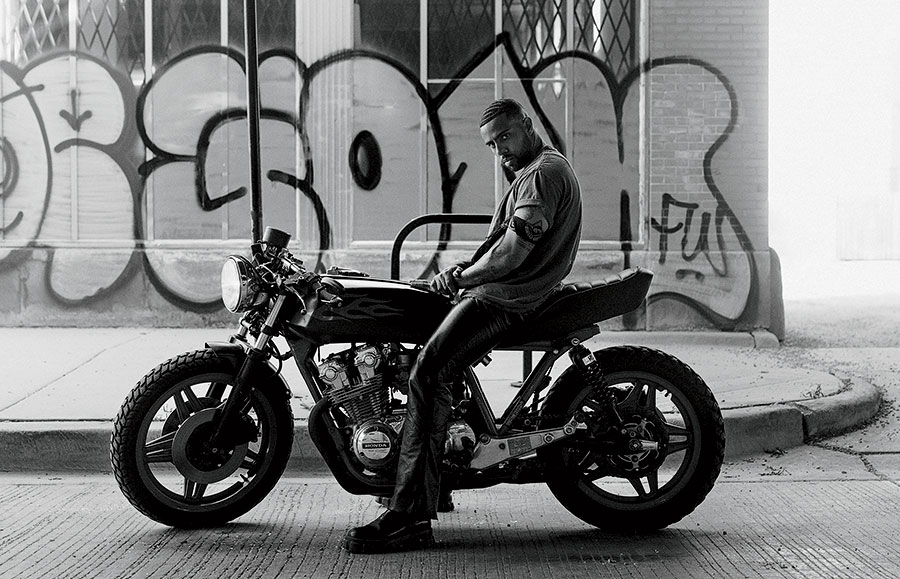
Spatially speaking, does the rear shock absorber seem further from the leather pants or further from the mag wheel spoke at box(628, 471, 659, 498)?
the leather pants

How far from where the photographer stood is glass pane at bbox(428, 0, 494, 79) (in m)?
11.0

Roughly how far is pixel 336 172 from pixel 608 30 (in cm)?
316

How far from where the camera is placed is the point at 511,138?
4727 mm

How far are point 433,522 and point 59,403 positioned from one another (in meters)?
3.31

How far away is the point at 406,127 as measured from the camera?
11.1m

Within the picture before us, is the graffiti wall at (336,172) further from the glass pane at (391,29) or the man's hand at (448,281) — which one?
the man's hand at (448,281)

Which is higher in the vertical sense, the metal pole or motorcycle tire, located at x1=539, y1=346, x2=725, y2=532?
the metal pole

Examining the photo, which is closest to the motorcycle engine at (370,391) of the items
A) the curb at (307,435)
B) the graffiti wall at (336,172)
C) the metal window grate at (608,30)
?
the curb at (307,435)

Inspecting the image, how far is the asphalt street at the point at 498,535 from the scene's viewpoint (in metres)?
4.34

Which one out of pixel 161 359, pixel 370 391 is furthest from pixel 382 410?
pixel 161 359

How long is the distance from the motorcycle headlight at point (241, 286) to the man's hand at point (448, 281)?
2.60 feet

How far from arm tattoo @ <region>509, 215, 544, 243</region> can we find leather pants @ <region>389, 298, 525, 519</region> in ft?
1.38

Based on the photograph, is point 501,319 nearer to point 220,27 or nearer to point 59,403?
point 59,403

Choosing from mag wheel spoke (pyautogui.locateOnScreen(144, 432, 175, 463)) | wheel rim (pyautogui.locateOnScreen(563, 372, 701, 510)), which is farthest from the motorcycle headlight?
wheel rim (pyautogui.locateOnScreen(563, 372, 701, 510))
